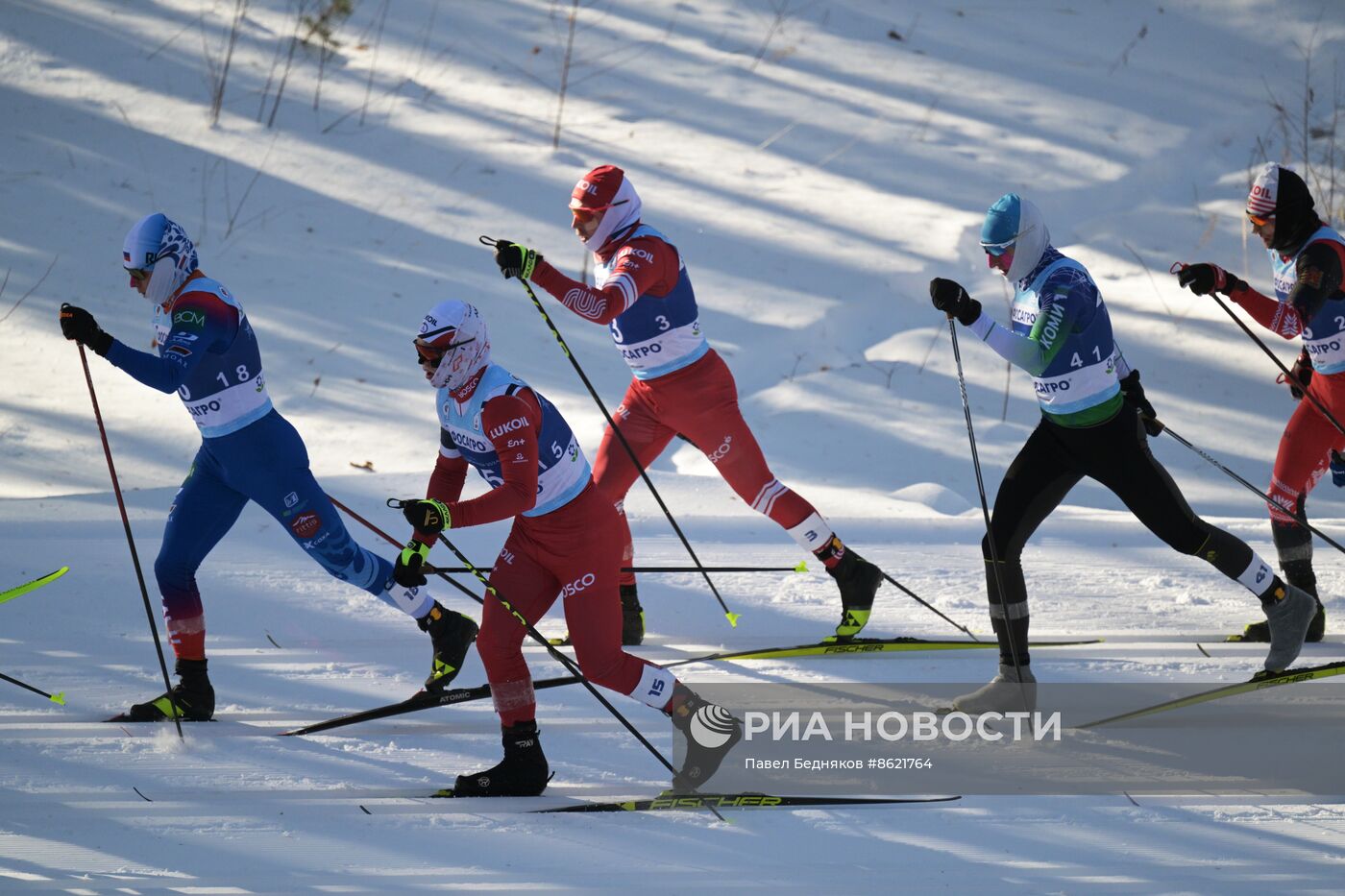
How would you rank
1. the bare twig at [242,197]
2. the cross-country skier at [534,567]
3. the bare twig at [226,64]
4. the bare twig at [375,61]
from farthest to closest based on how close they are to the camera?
the bare twig at [375,61]
the bare twig at [226,64]
the bare twig at [242,197]
the cross-country skier at [534,567]

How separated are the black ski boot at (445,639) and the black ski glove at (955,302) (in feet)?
6.76

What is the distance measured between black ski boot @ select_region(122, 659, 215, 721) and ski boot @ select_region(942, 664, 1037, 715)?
2724 mm

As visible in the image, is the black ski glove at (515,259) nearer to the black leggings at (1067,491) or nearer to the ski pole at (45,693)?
the black leggings at (1067,491)

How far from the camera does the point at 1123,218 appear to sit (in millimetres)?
11234

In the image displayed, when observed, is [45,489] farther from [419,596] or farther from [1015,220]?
[1015,220]

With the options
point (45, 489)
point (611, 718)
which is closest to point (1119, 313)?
point (611, 718)

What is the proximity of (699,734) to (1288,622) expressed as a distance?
2310 mm

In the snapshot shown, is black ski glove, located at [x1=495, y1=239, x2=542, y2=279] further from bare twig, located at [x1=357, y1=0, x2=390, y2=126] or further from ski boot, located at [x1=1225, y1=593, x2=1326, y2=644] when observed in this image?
bare twig, located at [x1=357, y1=0, x2=390, y2=126]

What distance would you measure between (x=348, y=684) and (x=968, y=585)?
9.09 ft

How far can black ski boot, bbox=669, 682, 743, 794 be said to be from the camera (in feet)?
14.3

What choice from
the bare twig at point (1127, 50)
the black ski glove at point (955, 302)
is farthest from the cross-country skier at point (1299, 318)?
the bare twig at point (1127, 50)

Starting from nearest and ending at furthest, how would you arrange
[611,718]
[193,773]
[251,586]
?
1. [193,773]
2. [611,718]
3. [251,586]

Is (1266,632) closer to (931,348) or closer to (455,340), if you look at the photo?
(455,340)

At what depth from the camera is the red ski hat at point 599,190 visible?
5398 mm
